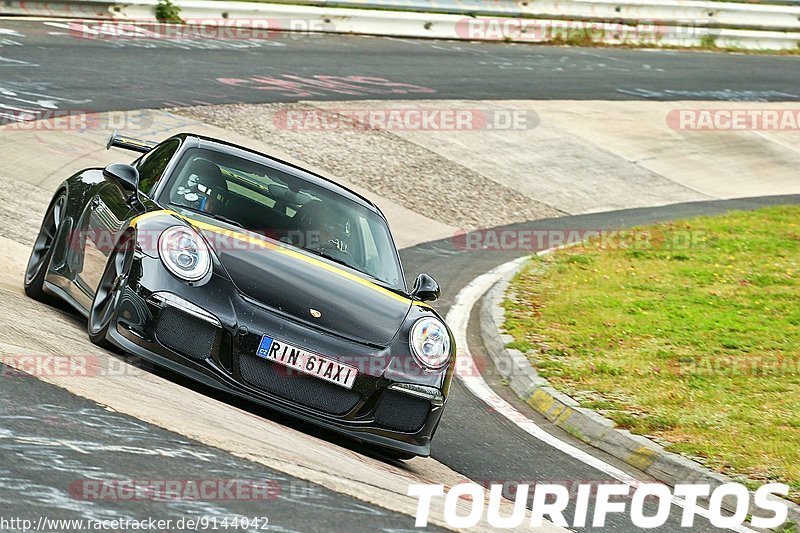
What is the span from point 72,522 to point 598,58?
2354 centimetres

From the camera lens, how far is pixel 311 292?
641 centimetres

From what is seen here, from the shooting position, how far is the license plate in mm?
6039

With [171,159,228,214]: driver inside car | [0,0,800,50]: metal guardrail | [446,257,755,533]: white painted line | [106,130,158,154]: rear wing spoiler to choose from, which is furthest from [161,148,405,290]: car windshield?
[0,0,800,50]: metal guardrail

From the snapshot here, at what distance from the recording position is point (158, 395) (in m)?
5.76

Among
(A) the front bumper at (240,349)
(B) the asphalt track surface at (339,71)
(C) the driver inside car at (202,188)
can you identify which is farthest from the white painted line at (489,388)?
(B) the asphalt track surface at (339,71)

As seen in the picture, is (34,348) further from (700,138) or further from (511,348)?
(700,138)

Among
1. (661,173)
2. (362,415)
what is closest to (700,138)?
(661,173)

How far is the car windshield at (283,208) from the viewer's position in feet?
23.4

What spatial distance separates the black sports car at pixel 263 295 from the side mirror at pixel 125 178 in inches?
0.4

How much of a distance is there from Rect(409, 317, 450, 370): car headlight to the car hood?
11 cm

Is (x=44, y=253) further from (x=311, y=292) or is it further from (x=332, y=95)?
(x=332, y=95)

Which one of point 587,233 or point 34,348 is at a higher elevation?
point 34,348

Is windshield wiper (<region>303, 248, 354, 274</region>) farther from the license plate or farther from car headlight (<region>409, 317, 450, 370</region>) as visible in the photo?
the license plate

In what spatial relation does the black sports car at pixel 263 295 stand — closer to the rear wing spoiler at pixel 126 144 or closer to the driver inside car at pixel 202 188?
the driver inside car at pixel 202 188
